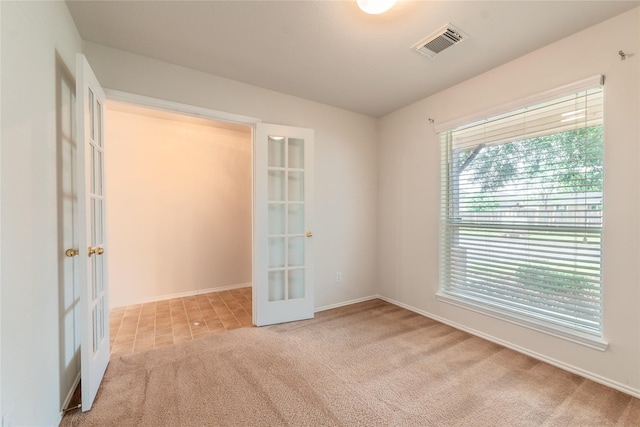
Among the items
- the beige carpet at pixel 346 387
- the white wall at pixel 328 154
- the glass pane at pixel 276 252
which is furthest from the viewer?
the glass pane at pixel 276 252

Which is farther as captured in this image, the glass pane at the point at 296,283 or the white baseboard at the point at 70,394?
the glass pane at the point at 296,283

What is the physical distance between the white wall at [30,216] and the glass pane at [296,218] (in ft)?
6.33

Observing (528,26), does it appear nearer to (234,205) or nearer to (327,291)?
(327,291)

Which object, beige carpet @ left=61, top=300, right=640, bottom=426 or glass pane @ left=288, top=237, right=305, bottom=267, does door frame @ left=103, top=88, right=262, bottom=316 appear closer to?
glass pane @ left=288, top=237, right=305, bottom=267

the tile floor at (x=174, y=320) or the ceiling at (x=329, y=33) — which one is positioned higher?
the ceiling at (x=329, y=33)

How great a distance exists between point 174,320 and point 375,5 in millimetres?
3488

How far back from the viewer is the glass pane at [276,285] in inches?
115

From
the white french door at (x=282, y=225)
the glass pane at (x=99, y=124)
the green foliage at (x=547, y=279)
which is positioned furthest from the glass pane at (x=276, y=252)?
the green foliage at (x=547, y=279)

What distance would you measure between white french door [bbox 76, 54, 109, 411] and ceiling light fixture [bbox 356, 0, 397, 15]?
173cm

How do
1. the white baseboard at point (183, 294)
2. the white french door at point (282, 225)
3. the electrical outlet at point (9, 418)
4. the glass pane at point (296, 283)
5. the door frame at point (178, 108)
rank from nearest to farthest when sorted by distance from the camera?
the electrical outlet at point (9, 418)
the door frame at point (178, 108)
the white french door at point (282, 225)
the glass pane at point (296, 283)
the white baseboard at point (183, 294)

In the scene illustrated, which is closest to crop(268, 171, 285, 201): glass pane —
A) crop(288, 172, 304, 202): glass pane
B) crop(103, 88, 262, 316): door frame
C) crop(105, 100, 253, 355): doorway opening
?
crop(288, 172, 304, 202): glass pane

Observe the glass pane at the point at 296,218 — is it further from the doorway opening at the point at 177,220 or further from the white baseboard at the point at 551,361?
the white baseboard at the point at 551,361

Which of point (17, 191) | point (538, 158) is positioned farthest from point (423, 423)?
point (17, 191)

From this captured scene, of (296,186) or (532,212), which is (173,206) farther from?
(532,212)
